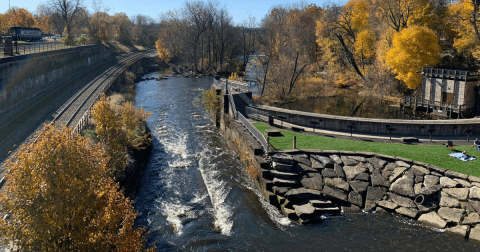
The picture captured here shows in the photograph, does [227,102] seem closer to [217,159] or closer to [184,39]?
[217,159]

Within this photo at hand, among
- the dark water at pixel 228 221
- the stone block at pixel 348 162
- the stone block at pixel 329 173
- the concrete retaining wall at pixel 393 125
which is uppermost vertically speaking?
the concrete retaining wall at pixel 393 125

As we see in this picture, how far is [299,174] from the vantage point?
22.6m

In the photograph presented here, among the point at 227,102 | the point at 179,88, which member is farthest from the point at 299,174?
the point at 179,88

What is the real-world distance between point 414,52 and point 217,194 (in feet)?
97.1

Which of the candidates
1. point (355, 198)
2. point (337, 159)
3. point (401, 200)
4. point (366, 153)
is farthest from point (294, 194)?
point (401, 200)

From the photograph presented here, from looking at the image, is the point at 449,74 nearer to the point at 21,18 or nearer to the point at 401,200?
the point at 401,200

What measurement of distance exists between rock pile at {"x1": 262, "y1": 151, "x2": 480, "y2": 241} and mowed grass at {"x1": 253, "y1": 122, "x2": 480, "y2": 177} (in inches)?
33.2

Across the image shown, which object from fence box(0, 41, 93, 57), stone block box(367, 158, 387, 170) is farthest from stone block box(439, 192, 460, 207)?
fence box(0, 41, 93, 57)

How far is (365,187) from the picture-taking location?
2138 cm

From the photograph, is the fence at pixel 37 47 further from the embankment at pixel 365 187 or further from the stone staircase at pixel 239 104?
the embankment at pixel 365 187

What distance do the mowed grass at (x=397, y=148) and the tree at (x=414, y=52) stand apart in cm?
1979

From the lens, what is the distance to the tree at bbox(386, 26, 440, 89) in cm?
3984

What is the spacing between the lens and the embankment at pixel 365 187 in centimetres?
1873

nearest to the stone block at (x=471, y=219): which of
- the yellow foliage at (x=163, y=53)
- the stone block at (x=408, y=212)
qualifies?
→ the stone block at (x=408, y=212)
